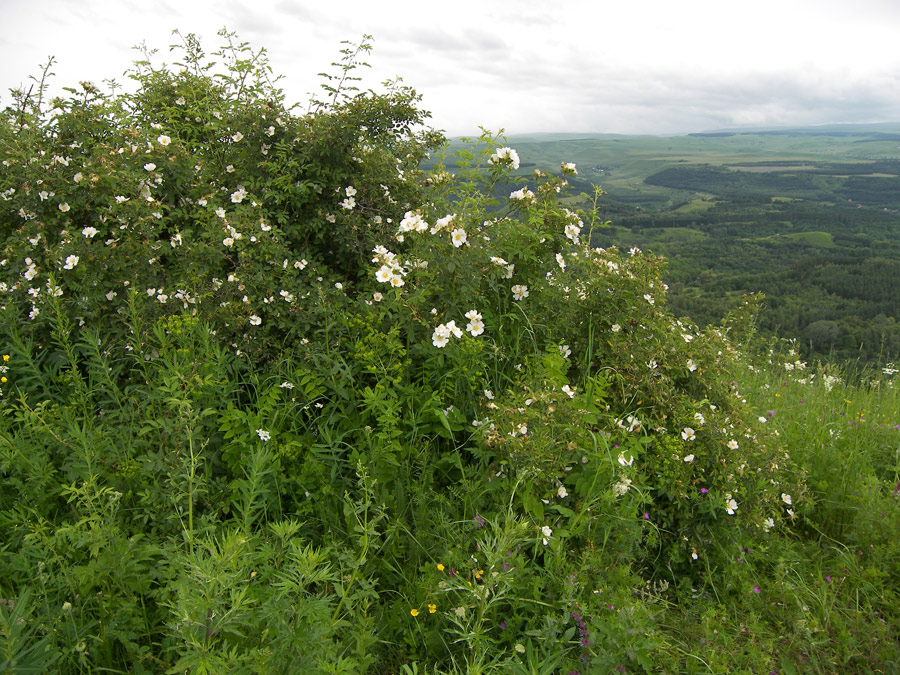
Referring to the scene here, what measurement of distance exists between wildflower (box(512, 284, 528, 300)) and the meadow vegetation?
1cm

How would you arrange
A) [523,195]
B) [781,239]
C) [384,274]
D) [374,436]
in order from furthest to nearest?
[781,239] < [523,195] < [384,274] < [374,436]

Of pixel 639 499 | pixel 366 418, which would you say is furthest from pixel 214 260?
pixel 639 499

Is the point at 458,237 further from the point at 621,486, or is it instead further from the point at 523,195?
the point at 621,486

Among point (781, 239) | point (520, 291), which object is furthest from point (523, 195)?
point (781, 239)

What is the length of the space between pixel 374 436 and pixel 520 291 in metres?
1.33

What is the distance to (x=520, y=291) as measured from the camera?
321cm

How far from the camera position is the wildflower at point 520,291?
3.20 meters

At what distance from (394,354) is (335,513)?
840 millimetres

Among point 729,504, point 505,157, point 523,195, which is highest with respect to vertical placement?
point 505,157

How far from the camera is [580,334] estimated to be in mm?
3230

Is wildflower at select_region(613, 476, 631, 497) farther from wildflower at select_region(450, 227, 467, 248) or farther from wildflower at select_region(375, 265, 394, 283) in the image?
wildflower at select_region(375, 265, 394, 283)

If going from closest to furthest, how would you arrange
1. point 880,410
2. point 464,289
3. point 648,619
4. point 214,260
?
1. point 648,619
2. point 464,289
3. point 214,260
4. point 880,410

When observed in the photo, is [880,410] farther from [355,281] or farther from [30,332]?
[30,332]

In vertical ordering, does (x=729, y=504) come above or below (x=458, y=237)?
below
